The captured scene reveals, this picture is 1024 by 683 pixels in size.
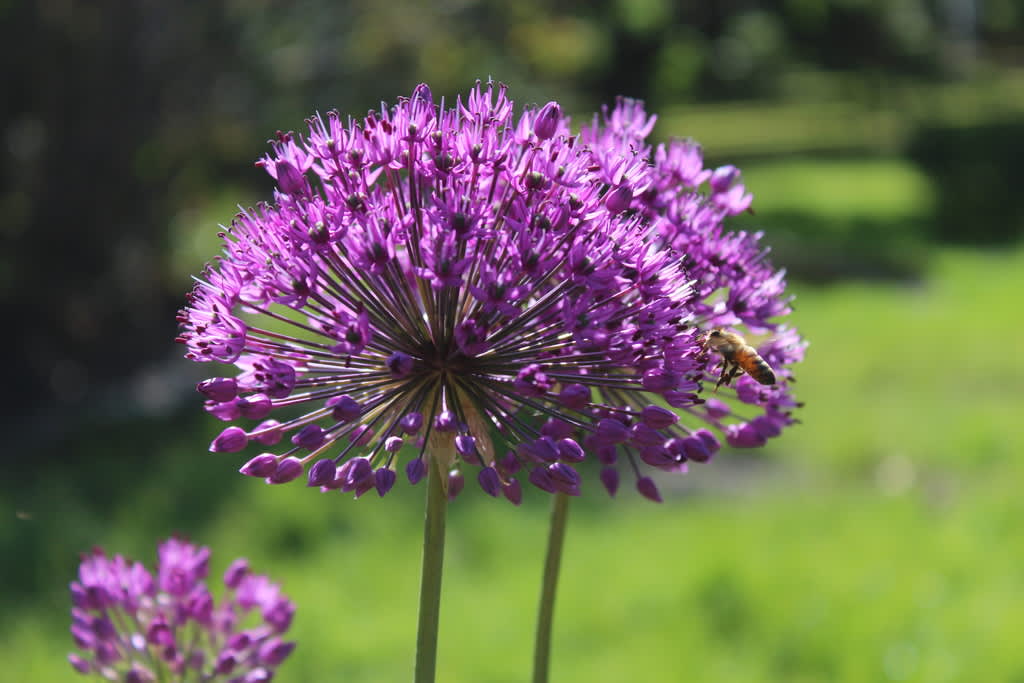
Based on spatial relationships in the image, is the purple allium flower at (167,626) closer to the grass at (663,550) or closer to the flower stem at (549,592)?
the flower stem at (549,592)

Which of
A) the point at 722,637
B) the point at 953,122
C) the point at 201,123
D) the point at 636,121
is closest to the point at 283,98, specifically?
the point at 201,123

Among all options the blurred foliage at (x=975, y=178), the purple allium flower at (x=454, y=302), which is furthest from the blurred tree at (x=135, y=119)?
the purple allium flower at (x=454, y=302)

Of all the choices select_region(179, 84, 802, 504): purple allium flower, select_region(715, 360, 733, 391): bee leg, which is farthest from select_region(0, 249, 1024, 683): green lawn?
select_region(179, 84, 802, 504): purple allium flower

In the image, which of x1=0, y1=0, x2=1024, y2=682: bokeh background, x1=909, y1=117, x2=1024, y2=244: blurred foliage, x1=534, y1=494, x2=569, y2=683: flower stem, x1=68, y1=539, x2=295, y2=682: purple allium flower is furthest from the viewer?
x1=909, y1=117, x2=1024, y2=244: blurred foliage

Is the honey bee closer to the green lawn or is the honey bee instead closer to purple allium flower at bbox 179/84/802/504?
purple allium flower at bbox 179/84/802/504

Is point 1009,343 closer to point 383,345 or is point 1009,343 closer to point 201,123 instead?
point 201,123

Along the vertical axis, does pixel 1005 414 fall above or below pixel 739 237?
above

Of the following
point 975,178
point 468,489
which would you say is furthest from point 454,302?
point 975,178
